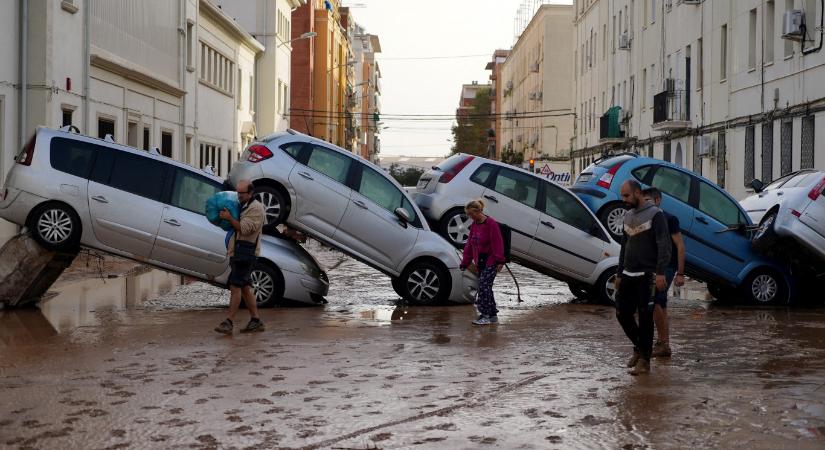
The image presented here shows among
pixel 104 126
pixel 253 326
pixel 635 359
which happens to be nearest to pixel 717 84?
pixel 104 126

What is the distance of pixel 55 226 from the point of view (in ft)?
48.3

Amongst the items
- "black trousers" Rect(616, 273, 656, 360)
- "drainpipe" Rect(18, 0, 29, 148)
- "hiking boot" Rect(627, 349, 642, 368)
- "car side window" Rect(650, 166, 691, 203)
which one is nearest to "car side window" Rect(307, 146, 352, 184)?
"car side window" Rect(650, 166, 691, 203)

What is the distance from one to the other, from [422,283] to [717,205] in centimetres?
468

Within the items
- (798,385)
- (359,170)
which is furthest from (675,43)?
(798,385)

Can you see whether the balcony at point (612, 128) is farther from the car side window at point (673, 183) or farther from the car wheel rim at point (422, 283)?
the car wheel rim at point (422, 283)

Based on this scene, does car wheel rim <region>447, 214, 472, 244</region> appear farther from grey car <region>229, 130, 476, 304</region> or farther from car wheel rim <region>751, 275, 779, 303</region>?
car wheel rim <region>751, 275, 779, 303</region>

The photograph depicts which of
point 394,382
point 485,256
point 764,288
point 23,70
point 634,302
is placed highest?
point 23,70

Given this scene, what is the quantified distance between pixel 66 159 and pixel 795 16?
17.7 meters

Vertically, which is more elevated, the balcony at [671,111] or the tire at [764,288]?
the balcony at [671,111]

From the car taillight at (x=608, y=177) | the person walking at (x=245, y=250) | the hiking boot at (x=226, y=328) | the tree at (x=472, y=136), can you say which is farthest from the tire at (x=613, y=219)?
the tree at (x=472, y=136)

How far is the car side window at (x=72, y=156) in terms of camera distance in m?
14.9

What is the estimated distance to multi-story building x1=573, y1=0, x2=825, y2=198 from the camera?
27.7m

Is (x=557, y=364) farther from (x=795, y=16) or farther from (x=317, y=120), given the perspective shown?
(x=317, y=120)

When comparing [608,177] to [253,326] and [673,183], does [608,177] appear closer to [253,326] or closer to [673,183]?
[673,183]
